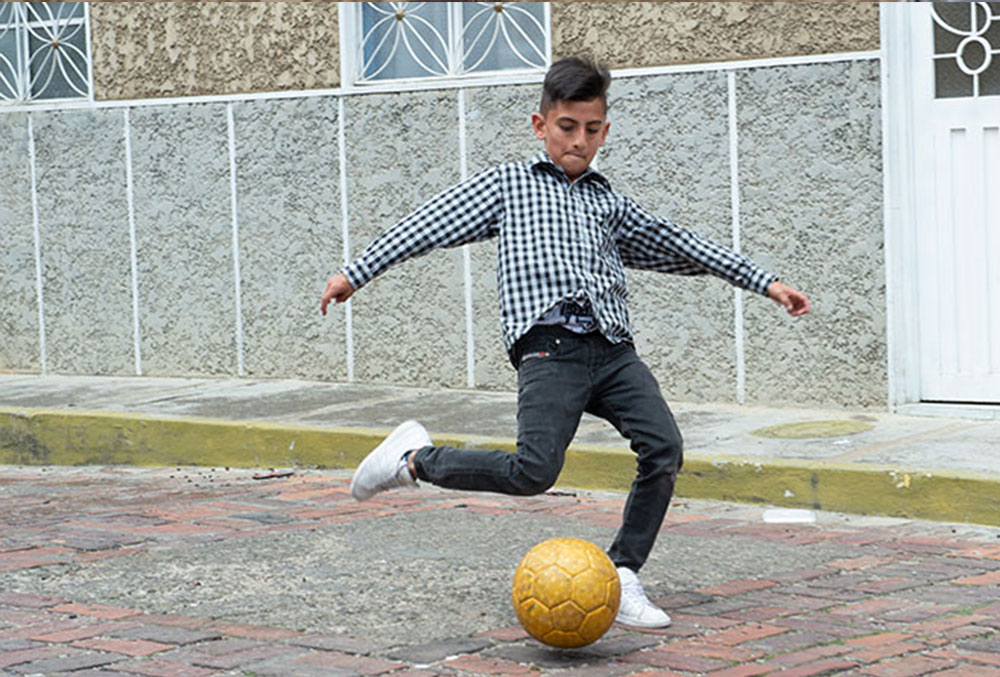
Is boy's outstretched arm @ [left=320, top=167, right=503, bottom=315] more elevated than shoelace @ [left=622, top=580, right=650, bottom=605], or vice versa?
boy's outstretched arm @ [left=320, top=167, right=503, bottom=315]

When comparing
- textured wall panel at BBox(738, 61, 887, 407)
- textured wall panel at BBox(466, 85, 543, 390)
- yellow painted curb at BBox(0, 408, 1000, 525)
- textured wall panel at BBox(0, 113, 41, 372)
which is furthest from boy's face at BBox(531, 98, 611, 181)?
textured wall panel at BBox(0, 113, 41, 372)

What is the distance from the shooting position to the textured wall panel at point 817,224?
9156 mm

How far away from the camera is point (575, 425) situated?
5.49 metres

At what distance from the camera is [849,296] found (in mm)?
9242

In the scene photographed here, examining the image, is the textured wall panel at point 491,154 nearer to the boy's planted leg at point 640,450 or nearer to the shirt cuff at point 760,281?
the shirt cuff at point 760,281

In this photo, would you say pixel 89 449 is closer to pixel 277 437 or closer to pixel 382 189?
pixel 277 437

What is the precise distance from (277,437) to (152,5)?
12.9 ft

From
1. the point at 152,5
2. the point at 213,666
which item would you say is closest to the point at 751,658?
the point at 213,666

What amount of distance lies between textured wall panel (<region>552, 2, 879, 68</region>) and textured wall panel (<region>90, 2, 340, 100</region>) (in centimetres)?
184

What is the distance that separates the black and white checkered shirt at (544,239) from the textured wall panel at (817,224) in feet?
12.2

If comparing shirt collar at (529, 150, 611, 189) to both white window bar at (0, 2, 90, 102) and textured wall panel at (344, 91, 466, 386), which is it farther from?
white window bar at (0, 2, 90, 102)

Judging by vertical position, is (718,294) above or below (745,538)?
above

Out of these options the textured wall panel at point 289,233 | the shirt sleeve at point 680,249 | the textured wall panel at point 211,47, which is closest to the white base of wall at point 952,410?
the shirt sleeve at point 680,249

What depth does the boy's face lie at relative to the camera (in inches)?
215
